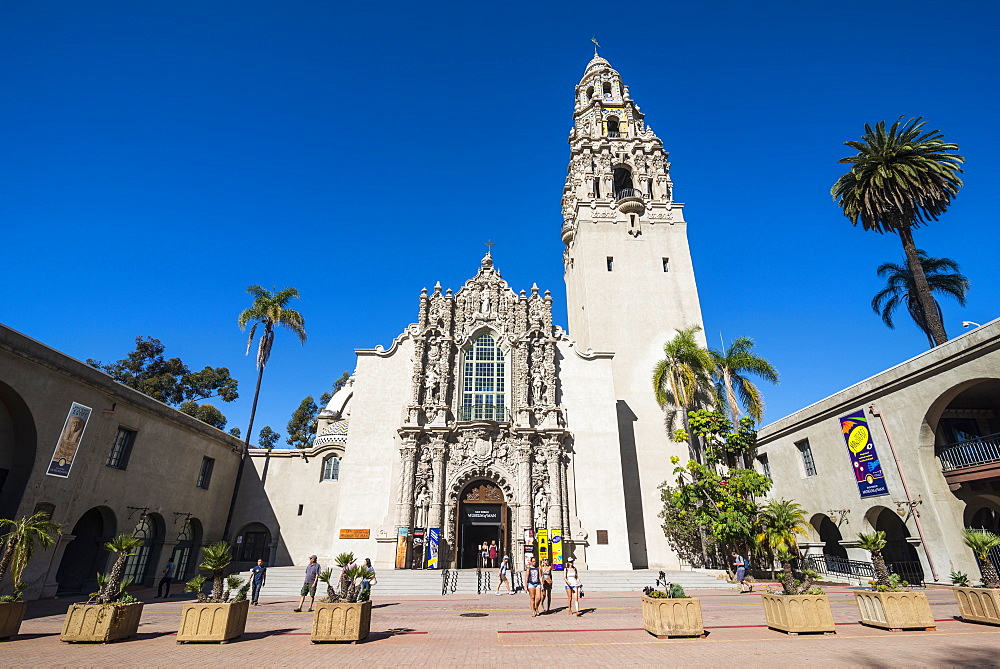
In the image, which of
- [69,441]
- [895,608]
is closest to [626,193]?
[895,608]

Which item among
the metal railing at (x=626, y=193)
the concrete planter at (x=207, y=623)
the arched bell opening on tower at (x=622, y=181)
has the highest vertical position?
the arched bell opening on tower at (x=622, y=181)

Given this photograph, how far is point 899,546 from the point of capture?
79.9 feet

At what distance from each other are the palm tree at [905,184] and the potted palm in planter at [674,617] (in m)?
22.3

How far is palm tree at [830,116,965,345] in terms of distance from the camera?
25.0m

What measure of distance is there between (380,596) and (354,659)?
41.1 feet

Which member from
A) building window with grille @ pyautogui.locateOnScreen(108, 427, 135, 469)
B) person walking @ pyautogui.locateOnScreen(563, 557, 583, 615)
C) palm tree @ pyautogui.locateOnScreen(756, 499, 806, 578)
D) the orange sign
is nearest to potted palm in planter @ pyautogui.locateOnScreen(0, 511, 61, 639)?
building window with grille @ pyautogui.locateOnScreen(108, 427, 135, 469)

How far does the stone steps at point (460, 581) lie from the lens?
21.3 meters

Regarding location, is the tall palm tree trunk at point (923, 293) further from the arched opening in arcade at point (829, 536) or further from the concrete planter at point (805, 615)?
the concrete planter at point (805, 615)

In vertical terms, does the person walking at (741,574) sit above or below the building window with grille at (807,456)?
below

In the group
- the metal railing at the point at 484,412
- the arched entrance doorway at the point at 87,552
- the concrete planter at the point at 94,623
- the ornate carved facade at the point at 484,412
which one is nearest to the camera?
the concrete planter at the point at 94,623

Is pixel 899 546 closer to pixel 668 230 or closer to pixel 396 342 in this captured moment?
pixel 668 230

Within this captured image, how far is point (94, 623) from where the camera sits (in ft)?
34.7

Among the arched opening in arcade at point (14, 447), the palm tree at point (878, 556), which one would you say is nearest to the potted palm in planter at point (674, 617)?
the palm tree at point (878, 556)

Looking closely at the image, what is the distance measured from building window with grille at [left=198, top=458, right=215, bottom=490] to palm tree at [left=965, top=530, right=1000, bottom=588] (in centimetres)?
3389
